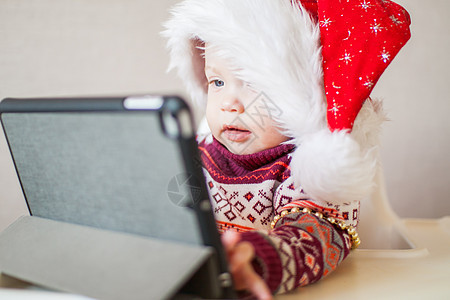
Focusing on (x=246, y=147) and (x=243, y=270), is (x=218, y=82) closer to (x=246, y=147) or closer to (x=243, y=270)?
(x=246, y=147)

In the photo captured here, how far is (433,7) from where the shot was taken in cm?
105

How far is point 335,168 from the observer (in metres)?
0.54

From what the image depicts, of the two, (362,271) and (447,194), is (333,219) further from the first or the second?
(447,194)

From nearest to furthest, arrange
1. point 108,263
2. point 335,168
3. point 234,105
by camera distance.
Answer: point 108,263
point 335,168
point 234,105

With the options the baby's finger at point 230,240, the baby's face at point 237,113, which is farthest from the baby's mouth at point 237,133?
the baby's finger at point 230,240

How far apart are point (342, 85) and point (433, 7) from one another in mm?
666

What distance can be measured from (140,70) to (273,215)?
0.62m

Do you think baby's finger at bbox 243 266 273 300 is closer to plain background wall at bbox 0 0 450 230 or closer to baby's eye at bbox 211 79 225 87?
baby's eye at bbox 211 79 225 87

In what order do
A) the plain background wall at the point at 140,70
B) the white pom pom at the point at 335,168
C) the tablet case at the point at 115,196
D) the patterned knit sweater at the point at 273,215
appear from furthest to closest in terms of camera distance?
the plain background wall at the point at 140,70, the white pom pom at the point at 335,168, the patterned knit sweater at the point at 273,215, the tablet case at the point at 115,196

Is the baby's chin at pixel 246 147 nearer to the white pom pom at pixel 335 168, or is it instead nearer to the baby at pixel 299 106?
the baby at pixel 299 106

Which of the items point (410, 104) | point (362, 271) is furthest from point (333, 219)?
point (410, 104)

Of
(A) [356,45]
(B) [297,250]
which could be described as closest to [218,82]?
(A) [356,45]

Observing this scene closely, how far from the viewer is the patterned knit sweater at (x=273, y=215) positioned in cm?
43

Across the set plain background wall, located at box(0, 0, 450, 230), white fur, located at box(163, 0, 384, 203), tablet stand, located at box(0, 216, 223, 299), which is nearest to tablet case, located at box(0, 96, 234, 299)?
tablet stand, located at box(0, 216, 223, 299)
